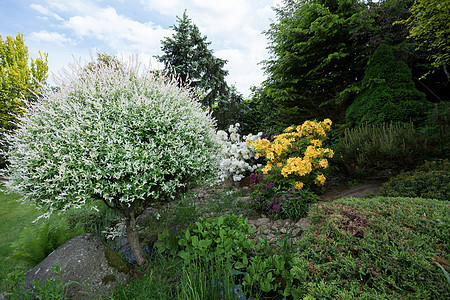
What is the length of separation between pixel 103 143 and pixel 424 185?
4248 millimetres

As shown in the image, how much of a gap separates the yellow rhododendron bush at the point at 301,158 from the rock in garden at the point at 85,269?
2842 millimetres

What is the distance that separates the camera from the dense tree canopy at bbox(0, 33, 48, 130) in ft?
30.0

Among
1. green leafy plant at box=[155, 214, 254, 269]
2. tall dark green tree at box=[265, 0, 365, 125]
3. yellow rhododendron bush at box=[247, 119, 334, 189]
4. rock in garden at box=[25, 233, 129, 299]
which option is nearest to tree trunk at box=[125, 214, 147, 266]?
rock in garden at box=[25, 233, 129, 299]

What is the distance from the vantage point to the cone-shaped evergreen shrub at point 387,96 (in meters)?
5.59

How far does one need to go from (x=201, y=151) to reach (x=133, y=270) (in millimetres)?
1740

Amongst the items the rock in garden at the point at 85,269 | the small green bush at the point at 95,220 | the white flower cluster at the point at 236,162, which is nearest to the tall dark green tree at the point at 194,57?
the white flower cluster at the point at 236,162

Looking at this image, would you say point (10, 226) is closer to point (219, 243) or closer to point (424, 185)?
point (219, 243)

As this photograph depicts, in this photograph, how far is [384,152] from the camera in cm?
398

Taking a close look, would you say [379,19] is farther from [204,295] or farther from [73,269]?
[73,269]

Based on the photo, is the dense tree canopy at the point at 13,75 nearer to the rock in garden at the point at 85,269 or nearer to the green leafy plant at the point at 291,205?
the rock in garden at the point at 85,269

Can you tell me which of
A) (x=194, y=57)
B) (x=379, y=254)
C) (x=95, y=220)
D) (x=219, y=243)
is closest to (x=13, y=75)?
(x=194, y=57)

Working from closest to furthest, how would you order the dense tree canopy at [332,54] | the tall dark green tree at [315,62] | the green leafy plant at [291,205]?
the green leafy plant at [291,205] < the dense tree canopy at [332,54] < the tall dark green tree at [315,62]

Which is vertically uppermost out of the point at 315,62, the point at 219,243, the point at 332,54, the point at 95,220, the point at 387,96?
the point at 315,62

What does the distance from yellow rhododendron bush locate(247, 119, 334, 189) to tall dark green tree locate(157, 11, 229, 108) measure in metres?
6.25
